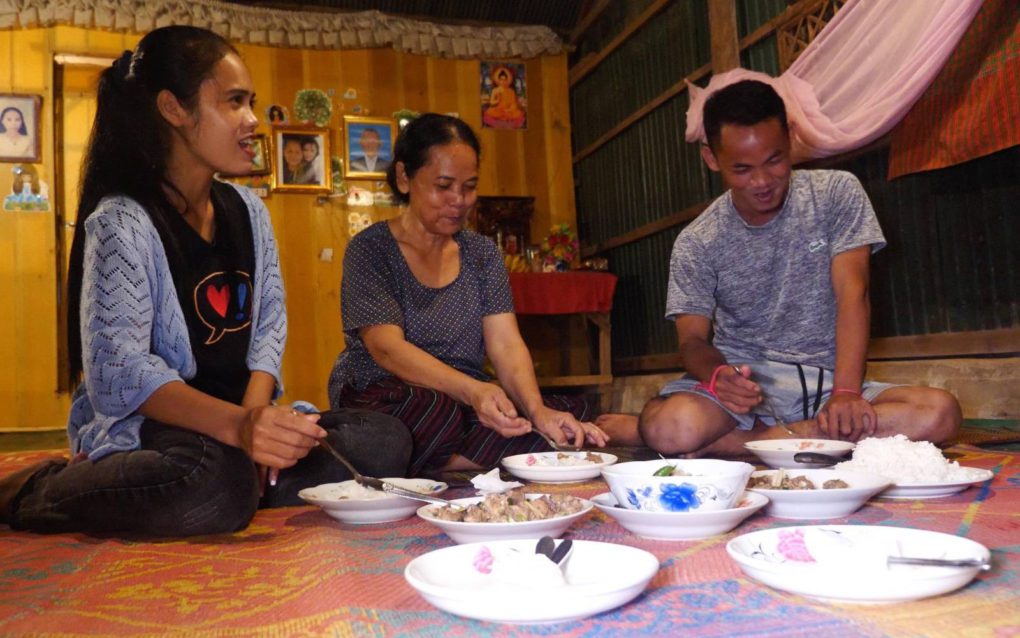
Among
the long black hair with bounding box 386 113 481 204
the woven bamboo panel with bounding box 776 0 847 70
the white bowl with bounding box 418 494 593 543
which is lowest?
the white bowl with bounding box 418 494 593 543

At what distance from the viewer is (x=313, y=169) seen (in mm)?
5715

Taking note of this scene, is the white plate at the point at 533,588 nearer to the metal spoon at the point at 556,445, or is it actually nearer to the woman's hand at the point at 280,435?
the woman's hand at the point at 280,435

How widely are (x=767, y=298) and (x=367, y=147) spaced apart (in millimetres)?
4056

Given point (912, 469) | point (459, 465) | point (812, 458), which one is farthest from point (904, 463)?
point (459, 465)

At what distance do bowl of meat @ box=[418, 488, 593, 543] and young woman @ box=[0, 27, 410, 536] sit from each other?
335 millimetres

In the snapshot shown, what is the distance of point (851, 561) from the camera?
88 centimetres

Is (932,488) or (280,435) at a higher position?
(280,435)

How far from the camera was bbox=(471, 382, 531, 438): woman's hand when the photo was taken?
194cm

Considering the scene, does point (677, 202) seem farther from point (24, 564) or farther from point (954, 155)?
point (24, 564)

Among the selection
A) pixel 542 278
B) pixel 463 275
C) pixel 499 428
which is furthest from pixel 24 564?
pixel 542 278

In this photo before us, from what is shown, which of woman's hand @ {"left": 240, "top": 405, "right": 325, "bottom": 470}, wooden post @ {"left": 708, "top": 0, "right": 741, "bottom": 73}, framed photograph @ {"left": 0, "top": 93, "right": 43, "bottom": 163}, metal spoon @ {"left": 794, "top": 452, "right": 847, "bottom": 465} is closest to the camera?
woman's hand @ {"left": 240, "top": 405, "right": 325, "bottom": 470}

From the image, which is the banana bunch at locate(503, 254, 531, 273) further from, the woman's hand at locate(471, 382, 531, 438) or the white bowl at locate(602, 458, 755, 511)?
the white bowl at locate(602, 458, 755, 511)

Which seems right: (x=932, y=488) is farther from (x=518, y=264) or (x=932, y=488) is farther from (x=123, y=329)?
(x=518, y=264)

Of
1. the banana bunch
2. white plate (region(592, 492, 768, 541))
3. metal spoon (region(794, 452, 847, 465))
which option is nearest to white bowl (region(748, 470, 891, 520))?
white plate (region(592, 492, 768, 541))
